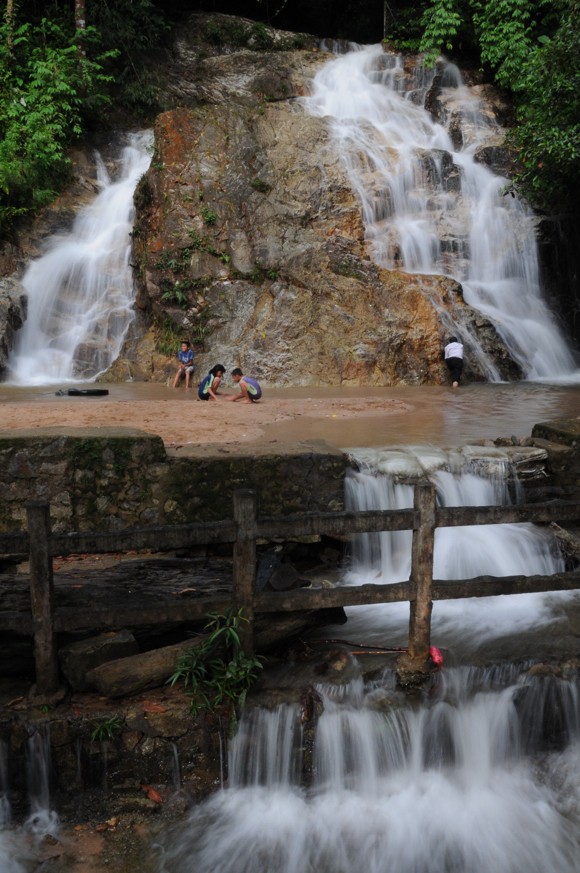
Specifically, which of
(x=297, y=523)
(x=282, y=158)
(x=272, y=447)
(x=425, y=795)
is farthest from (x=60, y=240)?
(x=425, y=795)

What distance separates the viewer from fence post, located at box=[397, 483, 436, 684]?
4.88 meters

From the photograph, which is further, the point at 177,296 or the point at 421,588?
the point at 177,296

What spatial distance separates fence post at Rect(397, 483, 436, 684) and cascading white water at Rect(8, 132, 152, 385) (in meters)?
12.4

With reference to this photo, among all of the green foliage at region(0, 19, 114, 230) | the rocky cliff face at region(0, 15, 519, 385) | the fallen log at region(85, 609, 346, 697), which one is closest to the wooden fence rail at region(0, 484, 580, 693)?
the fallen log at region(85, 609, 346, 697)

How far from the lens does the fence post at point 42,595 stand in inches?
174

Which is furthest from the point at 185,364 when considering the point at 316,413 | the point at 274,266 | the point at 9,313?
the point at 316,413

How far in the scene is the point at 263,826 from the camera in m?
4.55

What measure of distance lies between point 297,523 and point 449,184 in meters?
16.6

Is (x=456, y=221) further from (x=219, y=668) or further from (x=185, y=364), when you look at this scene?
(x=219, y=668)

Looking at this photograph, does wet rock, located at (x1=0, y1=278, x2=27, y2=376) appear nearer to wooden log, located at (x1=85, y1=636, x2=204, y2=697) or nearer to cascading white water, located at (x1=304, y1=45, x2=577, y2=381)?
cascading white water, located at (x1=304, y1=45, x2=577, y2=381)

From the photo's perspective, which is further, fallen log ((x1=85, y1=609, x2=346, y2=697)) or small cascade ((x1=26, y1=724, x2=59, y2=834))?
fallen log ((x1=85, y1=609, x2=346, y2=697))

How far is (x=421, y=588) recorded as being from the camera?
500cm

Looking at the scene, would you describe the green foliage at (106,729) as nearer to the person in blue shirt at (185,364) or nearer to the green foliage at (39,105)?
the person in blue shirt at (185,364)

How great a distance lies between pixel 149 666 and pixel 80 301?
1430 centimetres
